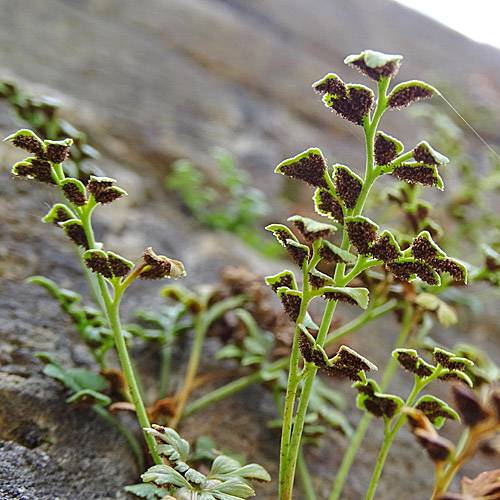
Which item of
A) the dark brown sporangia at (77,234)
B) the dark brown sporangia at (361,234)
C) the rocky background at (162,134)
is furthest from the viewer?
the rocky background at (162,134)

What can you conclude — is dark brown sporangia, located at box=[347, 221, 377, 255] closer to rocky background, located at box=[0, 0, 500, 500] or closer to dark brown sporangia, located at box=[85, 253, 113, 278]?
dark brown sporangia, located at box=[85, 253, 113, 278]

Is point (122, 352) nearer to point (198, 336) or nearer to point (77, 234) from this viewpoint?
point (77, 234)

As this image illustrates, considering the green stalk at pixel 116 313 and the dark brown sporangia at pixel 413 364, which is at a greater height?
the dark brown sporangia at pixel 413 364

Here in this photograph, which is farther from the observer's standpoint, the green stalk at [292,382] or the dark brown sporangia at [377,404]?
the dark brown sporangia at [377,404]

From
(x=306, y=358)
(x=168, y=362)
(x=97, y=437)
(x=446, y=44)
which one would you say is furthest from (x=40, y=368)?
(x=446, y=44)

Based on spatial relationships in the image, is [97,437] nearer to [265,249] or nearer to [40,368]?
[40,368]

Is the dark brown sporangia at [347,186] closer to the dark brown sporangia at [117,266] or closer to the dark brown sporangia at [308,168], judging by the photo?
the dark brown sporangia at [308,168]

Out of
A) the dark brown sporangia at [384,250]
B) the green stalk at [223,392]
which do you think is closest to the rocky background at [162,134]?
the green stalk at [223,392]

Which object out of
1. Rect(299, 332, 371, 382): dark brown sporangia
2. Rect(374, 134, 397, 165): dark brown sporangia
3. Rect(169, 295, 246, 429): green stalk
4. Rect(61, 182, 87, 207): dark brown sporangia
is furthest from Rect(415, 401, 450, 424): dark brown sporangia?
Rect(61, 182, 87, 207): dark brown sporangia
